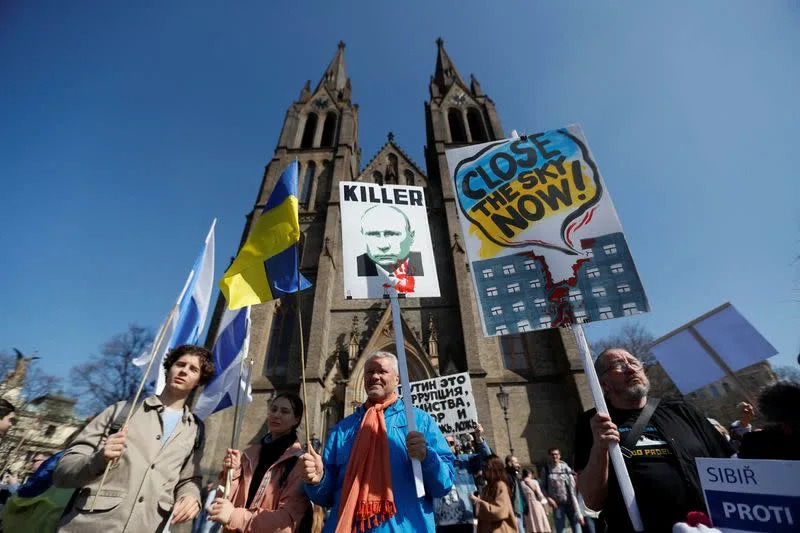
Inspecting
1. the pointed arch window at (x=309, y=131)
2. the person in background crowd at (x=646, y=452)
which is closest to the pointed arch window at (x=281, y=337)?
the pointed arch window at (x=309, y=131)

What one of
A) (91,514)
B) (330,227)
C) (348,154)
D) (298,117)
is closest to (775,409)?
(91,514)

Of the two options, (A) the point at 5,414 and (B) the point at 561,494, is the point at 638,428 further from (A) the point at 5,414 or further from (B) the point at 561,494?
(B) the point at 561,494

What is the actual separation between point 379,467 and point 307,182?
59.4ft

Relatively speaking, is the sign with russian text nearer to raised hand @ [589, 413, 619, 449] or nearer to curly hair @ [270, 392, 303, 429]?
raised hand @ [589, 413, 619, 449]

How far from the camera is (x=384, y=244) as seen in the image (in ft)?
10.7

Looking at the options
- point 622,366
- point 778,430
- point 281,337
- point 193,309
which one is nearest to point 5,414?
point 193,309

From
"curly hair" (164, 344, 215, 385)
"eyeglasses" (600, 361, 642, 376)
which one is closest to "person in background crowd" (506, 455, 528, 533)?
"eyeglasses" (600, 361, 642, 376)

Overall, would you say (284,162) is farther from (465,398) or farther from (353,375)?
(465,398)

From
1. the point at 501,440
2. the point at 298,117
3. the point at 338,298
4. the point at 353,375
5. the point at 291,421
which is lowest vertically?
the point at 501,440

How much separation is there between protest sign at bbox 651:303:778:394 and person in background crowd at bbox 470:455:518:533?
2.26 metres

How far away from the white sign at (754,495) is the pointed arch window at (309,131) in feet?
71.4

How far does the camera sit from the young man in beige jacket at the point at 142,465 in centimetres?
193

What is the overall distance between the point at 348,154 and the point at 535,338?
45.9ft

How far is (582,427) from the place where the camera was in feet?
7.30
